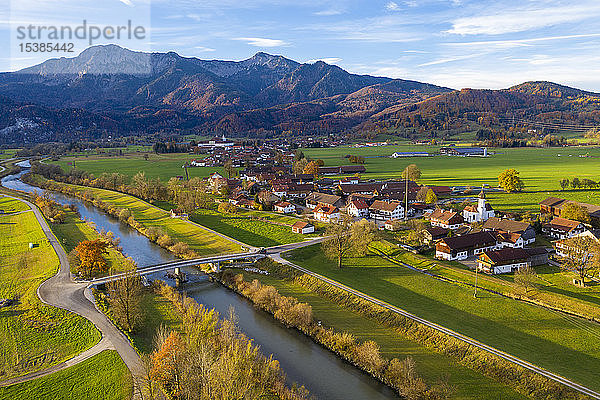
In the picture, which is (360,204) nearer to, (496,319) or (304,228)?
(304,228)

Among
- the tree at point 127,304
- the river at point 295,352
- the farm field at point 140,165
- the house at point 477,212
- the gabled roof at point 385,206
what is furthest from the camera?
the farm field at point 140,165

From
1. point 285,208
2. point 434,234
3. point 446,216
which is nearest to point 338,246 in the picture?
point 434,234

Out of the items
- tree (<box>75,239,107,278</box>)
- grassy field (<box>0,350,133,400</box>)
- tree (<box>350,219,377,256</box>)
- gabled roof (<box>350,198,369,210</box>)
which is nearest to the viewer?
grassy field (<box>0,350,133,400</box>)

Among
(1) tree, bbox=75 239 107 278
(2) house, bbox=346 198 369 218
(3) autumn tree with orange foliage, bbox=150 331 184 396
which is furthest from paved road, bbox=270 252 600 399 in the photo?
(2) house, bbox=346 198 369 218

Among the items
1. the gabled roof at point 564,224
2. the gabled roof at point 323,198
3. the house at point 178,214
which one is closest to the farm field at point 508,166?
the gabled roof at point 564,224

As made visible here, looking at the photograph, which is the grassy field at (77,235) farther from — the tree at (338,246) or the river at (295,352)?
the tree at (338,246)

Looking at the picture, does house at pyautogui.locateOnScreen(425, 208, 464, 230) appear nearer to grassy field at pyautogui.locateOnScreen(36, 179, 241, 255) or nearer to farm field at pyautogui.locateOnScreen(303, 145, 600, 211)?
farm field at pyautogui.locateOnScreen(303, 145, 600, 211)

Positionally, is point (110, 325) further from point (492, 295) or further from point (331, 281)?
point (492, 295)
